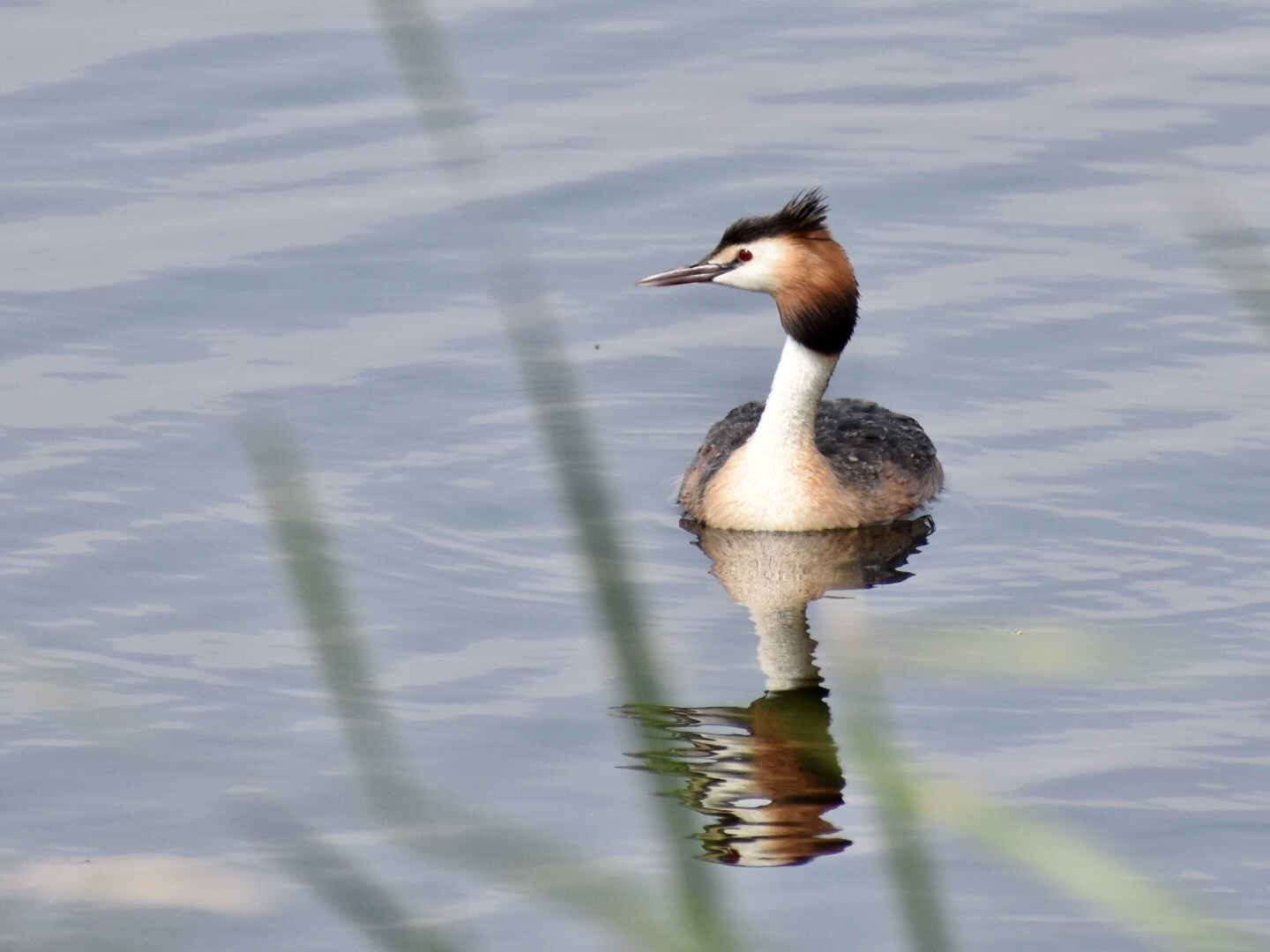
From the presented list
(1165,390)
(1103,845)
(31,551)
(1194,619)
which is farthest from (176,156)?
(1103,845)

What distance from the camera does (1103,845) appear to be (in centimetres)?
623

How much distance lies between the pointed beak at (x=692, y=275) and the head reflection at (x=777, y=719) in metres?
1.07

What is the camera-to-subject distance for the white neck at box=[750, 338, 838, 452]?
903 cm

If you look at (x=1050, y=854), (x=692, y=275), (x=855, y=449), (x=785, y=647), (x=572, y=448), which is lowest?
(x=1050, y=854)

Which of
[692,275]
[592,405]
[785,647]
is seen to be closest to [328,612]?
[785,647]

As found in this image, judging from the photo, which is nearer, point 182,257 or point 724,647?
point 724,647

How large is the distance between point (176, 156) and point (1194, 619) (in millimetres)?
7083

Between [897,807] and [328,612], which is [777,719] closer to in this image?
[328,612]

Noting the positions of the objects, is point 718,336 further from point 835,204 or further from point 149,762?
point 149,762

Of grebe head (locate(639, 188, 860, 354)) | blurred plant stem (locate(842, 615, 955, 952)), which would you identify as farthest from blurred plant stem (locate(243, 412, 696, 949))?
grebe head (locate(639, 188, 860, 354))

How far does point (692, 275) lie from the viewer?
8977mm

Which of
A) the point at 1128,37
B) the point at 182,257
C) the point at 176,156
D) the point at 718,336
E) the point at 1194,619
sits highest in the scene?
the point at 1128,37

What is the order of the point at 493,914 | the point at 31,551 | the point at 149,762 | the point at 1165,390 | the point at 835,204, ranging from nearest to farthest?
the point at 493,914, the point at 149,762, the point at 31,551, the point at 1165,390, the point at 835,204

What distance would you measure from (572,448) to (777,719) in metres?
4.78
